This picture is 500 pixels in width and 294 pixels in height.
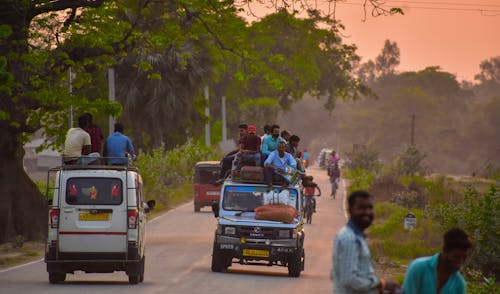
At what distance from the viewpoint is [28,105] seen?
29375 millimetres

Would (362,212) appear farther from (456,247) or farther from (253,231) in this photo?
(253,231)

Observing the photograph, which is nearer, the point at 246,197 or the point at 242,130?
the point at 246,197

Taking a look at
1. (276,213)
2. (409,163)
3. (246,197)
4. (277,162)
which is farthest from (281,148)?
(409,163)

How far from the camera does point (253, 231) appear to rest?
23250mm

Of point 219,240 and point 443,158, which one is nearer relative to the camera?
point 219,240

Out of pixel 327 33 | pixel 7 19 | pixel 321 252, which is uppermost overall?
pixel 327 33

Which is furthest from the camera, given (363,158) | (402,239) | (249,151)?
(363,158)

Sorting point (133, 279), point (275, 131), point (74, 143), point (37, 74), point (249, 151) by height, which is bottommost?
point (133, 279)

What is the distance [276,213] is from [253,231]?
23.5 inches

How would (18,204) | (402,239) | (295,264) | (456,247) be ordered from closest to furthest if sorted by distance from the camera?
(456,247) < (295,264) < (18,204) < (402,239)

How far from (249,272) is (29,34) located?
29.1 ft

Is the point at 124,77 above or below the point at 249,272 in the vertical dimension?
above

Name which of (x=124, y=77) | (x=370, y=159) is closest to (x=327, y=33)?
(x=370, y=159)

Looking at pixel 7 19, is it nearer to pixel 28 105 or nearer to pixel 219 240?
pixel 28 105
